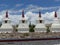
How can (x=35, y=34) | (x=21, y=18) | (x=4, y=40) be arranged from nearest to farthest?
(x=4, y=40) → (x=35, y=34) → (x=21, y=18)

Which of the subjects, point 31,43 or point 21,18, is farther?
point 21,18

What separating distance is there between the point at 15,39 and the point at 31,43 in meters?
1.86

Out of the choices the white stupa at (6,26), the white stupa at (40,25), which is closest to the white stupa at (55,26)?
the white stupa at (40,25)

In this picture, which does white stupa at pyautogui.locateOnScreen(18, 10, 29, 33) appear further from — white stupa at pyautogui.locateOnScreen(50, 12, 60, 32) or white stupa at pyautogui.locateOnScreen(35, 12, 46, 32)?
white stupa at pyautogui.locateOnScreen(50, 12, 60, 32)

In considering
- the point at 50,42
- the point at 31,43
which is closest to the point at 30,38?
the point at 31,43

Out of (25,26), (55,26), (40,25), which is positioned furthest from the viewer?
(25,26)

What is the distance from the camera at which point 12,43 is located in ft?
92.9

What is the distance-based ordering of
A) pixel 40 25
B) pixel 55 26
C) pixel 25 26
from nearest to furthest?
pixel 55 26, pixel 40 25, pixel 25 26

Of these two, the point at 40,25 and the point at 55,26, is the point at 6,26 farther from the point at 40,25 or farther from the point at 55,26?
the point at 55,26

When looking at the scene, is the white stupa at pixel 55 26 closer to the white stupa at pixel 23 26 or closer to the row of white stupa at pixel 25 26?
the row of white stupa at pixel 25 26

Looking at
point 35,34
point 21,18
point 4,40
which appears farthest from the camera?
point 21,18

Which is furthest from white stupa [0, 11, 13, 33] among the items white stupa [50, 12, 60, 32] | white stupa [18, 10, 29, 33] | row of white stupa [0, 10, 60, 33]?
white stupa [50, 12, 60, 32]

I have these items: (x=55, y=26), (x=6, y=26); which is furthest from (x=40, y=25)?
(x=6, y=26)

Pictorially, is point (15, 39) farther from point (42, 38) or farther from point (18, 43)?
point (42, 38)
